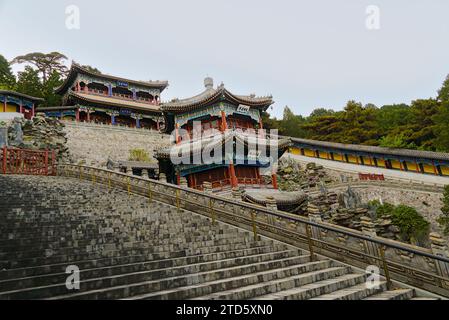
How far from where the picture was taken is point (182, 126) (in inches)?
960

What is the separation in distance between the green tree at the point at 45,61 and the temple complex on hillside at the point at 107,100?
11639 mm

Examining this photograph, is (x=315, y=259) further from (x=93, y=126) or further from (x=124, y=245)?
(x=93, y=126)

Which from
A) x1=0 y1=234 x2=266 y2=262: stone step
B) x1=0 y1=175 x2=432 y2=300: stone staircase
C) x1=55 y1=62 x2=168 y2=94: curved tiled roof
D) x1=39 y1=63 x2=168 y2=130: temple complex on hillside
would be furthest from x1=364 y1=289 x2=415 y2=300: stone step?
x1=55 y1=62 x2=168 y2=94: curved tiled roof

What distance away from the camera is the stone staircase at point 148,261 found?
4.68 meters

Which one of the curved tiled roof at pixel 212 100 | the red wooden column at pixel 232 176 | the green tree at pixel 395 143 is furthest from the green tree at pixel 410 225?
the curved tiled roof at pixel 212 100

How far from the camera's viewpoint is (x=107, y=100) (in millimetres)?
40188

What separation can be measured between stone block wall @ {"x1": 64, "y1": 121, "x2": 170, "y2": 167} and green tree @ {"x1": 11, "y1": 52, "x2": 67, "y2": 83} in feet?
79.2

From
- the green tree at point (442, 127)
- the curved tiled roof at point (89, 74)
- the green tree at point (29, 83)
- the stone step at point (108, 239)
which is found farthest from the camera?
the green tree at point (29, 83)

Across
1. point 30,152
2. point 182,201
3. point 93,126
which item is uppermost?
point 93,126

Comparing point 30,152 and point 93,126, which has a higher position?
point 93,126

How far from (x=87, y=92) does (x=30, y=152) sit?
2723 cm

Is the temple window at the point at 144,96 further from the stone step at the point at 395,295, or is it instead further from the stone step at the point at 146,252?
the stone step at the point at 395,295

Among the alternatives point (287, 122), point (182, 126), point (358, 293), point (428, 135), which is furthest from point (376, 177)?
point (358, 293)
